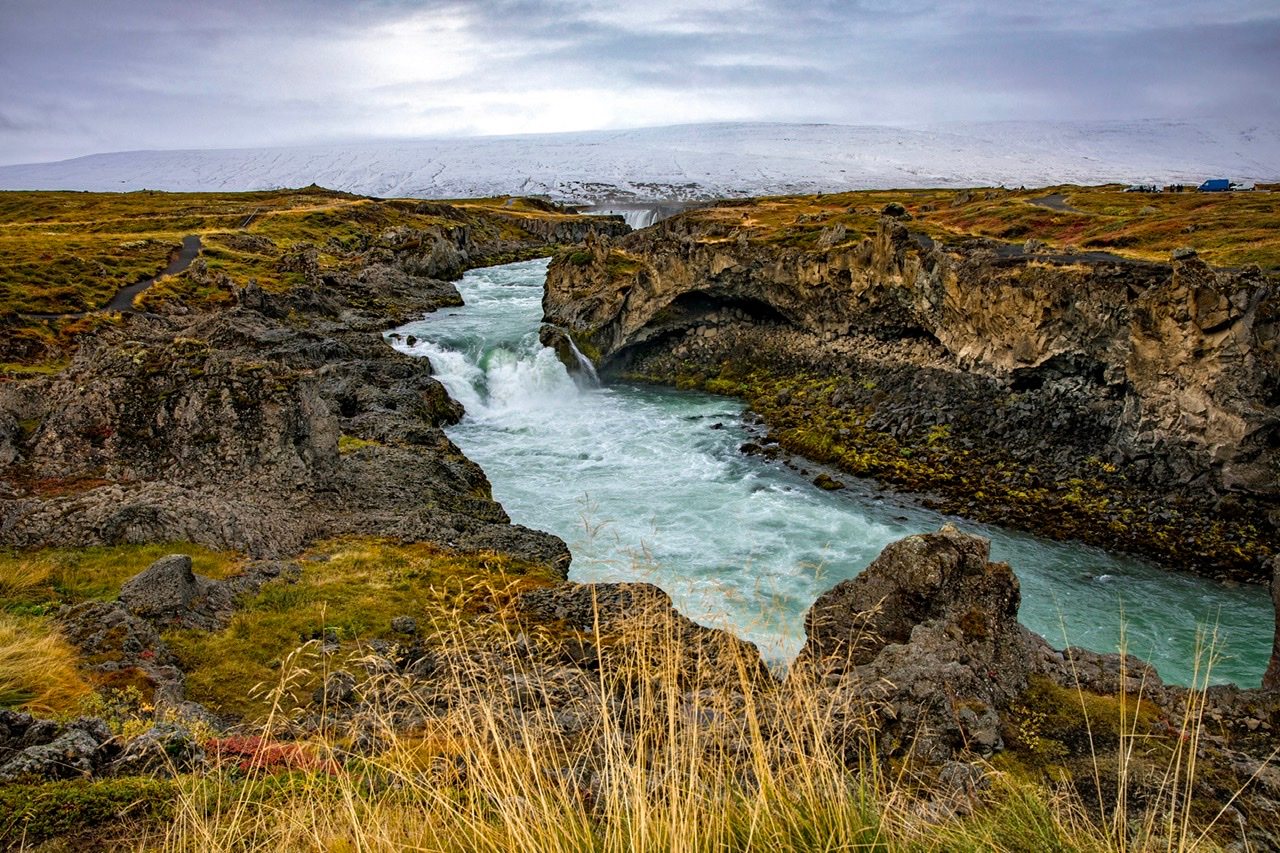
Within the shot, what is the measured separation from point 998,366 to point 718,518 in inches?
730

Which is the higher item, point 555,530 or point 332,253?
point 332,253

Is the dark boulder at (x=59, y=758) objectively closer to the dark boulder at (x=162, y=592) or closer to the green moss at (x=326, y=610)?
the green moss at (x=326, y=610)

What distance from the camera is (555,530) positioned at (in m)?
27.9

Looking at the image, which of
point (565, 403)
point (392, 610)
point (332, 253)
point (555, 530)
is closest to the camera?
point (392, 610)

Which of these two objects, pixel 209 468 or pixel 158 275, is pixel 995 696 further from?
pixel 158 275

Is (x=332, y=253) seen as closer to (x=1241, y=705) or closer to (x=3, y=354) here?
(x=3, y=354)

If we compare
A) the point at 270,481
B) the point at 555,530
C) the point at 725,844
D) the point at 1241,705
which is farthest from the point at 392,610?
the point at 1241,705

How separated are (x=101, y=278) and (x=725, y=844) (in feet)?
214

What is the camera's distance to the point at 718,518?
29797mm

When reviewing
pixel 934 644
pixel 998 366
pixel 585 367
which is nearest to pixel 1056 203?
pixel 998 366

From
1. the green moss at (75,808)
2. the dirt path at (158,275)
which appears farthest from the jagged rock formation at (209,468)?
the dirt path at (158,275)

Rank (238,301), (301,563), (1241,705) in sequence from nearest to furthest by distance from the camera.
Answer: (1241,705) → (301,563) → (238,301)

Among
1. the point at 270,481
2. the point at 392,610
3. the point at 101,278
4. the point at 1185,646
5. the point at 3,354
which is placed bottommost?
the point at 1185,646

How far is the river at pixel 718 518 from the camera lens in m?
21.1
